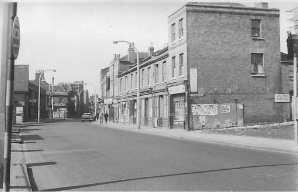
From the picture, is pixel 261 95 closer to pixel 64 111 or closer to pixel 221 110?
pixel 221 110

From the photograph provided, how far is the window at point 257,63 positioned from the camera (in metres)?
30.2

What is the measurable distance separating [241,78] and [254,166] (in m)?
20.8

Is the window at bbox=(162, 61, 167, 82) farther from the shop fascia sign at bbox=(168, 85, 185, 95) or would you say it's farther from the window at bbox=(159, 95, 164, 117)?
the shop fascia sign at bbox=(168, 85, 185, 95)

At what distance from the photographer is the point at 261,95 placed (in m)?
29.8

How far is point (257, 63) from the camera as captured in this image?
3028 centimetres

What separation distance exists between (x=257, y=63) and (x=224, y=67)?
127 inches

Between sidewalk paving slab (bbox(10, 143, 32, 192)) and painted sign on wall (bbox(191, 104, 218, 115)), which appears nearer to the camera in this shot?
sidewalk paving slab (bbox(10, 143, 32, 192))

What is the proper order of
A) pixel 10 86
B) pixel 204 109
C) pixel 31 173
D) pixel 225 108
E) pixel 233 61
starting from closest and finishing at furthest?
pixel 10 86 < pixel 31 173 < pixel 204 109 < pixel 225 108 < pixel 233 61

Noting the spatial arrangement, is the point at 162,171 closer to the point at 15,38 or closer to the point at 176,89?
the point at 15,38

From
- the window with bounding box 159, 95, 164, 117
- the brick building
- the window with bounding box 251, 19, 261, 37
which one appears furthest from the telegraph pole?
the window with bounding box 159, 95, 164, 117

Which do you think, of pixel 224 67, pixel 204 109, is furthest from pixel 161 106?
pixel 224 67

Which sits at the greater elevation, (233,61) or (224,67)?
(233,61)

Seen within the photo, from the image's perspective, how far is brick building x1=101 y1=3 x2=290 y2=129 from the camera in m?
28.7

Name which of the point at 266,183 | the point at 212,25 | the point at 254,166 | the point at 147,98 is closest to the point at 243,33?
the point at 212,25
